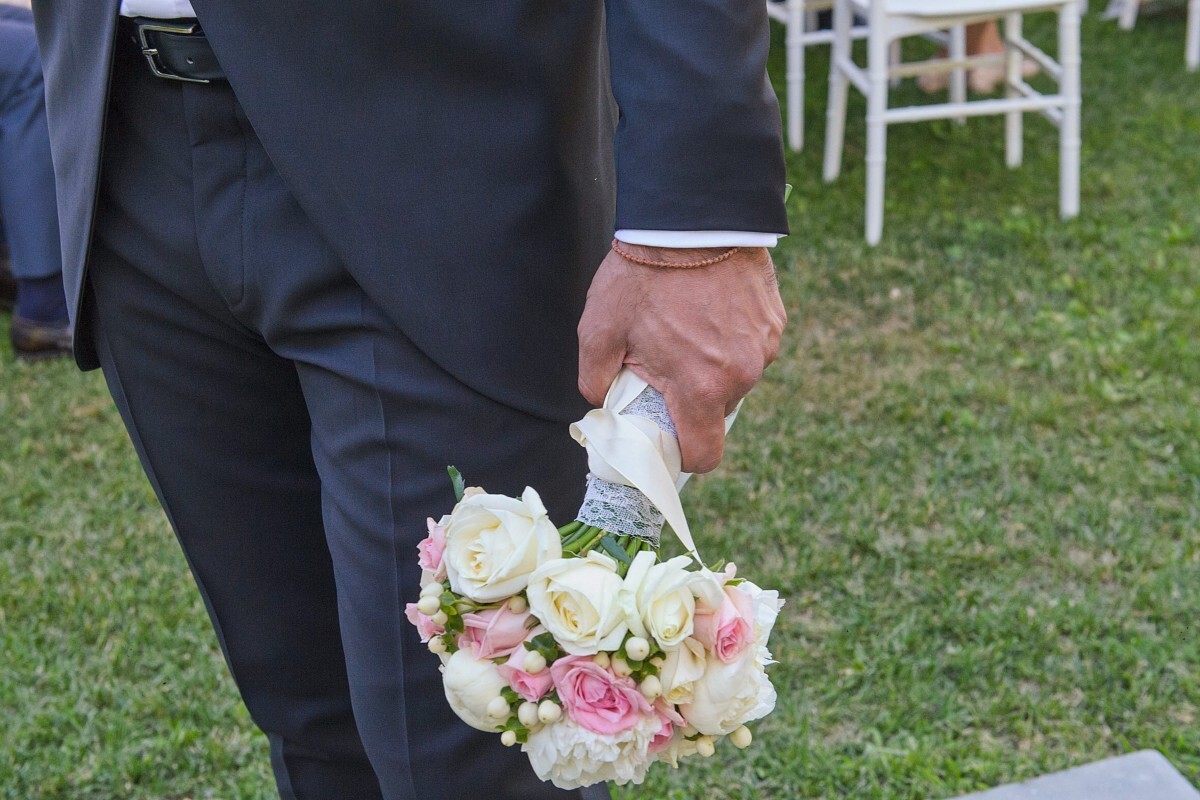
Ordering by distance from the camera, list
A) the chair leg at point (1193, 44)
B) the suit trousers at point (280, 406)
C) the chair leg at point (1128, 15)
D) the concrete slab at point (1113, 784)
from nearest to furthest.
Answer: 1. the suit trousers at point (280, 406)
2. the concrete slab at point (1113, 784)
3. the chair leg at point (1193, 44)
4. the chair leg at point (1128, 15)

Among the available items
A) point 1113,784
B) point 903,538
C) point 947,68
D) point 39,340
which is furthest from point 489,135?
point 947,68

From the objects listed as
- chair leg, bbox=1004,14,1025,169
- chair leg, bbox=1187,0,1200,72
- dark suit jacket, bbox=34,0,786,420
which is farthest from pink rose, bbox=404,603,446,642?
chair leg, bbox=1187,0,1200,72

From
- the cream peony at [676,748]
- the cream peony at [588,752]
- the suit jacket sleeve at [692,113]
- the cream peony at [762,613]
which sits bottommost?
the cream peony at [676,748]

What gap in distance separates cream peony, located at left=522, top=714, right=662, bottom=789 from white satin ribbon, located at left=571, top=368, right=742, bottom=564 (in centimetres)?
14

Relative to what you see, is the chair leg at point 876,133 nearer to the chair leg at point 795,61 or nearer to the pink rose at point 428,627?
the chair leg at point 795,61

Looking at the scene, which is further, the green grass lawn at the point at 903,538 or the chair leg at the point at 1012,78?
the chair leg at the point at 1012,78

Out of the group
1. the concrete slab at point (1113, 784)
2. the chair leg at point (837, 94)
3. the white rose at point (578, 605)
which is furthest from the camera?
the chair leg at point (837, 94)

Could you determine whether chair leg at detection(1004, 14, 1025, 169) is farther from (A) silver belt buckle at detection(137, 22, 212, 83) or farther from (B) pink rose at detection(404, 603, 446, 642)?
(B) pink rose at detection(404, 603, 446, 642)

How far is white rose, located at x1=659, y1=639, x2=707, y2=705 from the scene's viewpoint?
2.91ft

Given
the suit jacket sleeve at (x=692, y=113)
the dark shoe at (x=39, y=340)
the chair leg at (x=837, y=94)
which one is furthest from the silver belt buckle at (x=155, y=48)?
the chair leg at (x=837, y=94)

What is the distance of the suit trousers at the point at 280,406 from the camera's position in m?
1.06

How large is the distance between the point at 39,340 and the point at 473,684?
352 cm

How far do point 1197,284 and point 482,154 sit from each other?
139 inches

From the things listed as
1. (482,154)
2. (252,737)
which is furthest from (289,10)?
(252,737)
